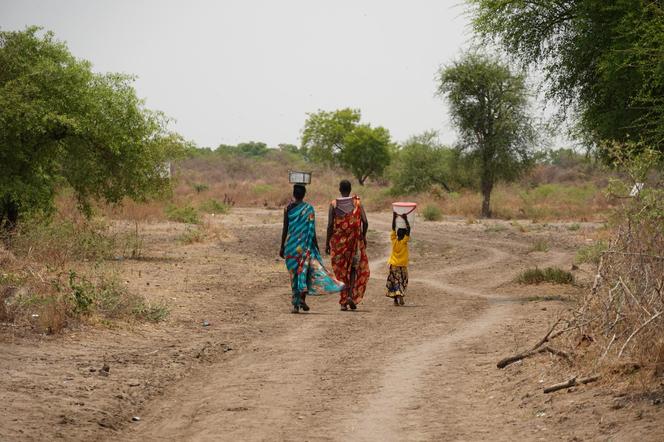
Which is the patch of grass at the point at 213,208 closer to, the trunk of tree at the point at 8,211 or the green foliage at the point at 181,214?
the green foliage at the point at 181,214

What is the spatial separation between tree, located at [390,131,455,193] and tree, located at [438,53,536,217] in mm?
14464

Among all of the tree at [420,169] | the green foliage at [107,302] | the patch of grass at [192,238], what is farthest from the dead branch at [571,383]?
the tree at [420,169]

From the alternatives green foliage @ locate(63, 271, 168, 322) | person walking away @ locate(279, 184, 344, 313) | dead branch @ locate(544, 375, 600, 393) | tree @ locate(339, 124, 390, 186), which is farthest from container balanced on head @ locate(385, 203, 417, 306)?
tree @ locate(339, 124, 390, 186)

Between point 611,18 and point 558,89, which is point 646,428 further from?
point 558,89

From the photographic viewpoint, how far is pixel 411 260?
25672 mm

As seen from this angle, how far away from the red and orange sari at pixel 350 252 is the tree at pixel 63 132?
23.4ft

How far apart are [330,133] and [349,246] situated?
79.9m

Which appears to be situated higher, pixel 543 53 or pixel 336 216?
pixel 543 53

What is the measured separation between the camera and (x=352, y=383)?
27.9ft

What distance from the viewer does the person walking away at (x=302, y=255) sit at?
13648mm

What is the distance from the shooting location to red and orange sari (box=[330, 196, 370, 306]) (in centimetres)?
1435

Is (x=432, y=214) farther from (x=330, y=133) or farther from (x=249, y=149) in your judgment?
(x=249, y=149)

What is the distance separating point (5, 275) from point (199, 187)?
56586 mm

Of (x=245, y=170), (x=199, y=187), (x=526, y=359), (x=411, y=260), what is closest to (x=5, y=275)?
(x=526, y=359)
